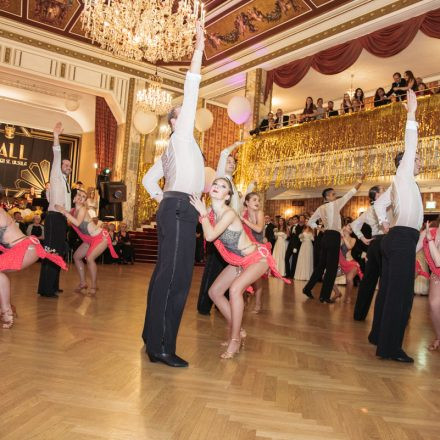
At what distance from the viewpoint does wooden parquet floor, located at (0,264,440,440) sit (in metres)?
1.74

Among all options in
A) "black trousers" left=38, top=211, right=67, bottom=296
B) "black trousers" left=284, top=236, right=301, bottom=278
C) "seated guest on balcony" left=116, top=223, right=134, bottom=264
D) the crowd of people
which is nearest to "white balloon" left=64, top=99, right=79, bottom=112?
"seated guest on balcony" left=116, top=223, right=134, bottom=264

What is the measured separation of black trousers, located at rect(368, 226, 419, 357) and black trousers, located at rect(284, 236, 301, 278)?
21.1ft

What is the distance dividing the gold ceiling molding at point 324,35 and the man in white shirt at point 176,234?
7.30 metres

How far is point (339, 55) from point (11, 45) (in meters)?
7.74

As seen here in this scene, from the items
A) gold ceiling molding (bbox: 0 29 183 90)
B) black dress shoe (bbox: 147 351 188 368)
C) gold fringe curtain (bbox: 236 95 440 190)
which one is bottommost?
black dress shoe (bbox: 147 351 188 368)

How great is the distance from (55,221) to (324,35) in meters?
7.30

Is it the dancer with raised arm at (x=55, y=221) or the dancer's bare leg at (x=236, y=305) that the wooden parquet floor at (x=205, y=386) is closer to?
the dancer's bare leg at (x=236, y=305)

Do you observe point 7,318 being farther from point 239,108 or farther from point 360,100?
point 360,100

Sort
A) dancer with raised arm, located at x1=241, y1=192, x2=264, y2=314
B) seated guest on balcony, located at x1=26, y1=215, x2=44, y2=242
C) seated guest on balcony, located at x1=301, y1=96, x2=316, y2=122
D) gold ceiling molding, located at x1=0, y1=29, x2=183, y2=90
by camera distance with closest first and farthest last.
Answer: dancer with raised arm, located at x1=241, y1=192, x2=264, y2=314, seated guest on balcony, located at x1=26, y1=215, x2=44, y2=242, seated guest on balcony, located at x1=301, y1=96, x2=316, y2=122, gold ceiling molding, located at x1=0, y1=29, x2=183, y2=90

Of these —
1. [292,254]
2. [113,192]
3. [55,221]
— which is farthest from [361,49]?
[55,221]

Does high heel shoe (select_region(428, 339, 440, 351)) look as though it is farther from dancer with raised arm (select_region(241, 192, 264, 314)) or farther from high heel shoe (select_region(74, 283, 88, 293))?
high heel shoe (select_region(74, 283, 88, 293))

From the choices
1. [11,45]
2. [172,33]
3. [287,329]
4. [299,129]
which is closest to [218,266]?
[287,329]

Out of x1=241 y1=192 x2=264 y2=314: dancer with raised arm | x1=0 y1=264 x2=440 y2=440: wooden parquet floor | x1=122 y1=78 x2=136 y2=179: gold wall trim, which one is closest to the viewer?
x1=0 y1=264 x2=440 y2=440: wooden parquet floor

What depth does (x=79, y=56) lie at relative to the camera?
39.0 ft
